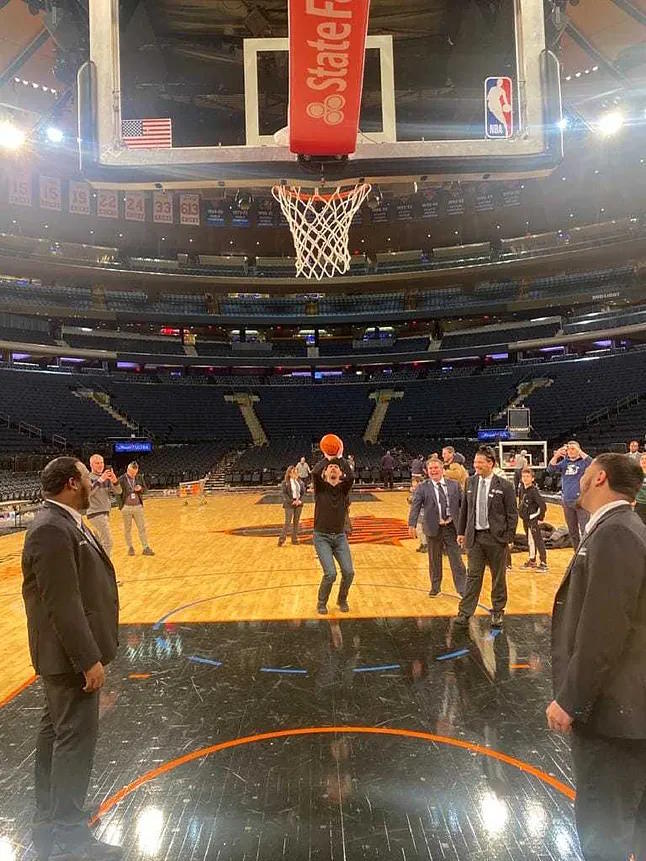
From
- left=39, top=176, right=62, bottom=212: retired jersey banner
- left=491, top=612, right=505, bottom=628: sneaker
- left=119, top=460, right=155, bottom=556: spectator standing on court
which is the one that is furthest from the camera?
left=39, top=176, right=62, bottom=212: retired jersey banner

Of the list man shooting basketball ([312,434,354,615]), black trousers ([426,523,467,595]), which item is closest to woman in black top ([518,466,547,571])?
black trousers ([426,523,467,595])

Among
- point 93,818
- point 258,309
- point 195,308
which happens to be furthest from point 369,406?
point 93,818

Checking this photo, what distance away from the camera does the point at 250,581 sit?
28.6 ft

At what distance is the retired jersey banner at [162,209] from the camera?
87.6ft

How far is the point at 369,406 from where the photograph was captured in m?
38.6

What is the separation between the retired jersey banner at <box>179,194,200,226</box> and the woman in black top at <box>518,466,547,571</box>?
74.4 ft

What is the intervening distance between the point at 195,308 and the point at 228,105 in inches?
1332

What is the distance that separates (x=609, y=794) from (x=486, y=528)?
394 cm

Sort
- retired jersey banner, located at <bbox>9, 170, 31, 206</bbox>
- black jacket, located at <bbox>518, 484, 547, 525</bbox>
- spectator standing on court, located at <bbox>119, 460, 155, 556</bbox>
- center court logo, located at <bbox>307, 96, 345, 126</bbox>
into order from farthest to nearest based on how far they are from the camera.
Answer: retired jersey banner, located at <bbox>9, 170, 31, 206</bbox>, spectator standing on court, located at <bbox>119, 460, 155, 556</bbox>, black jacket, located at <bbox>518, 484, 547, 525</bbox>, center court logo, located at <bbox>307, 96, 345, 126</bbox>

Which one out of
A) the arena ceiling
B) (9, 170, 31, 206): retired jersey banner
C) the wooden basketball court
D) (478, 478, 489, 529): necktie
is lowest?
the wooden basketball court

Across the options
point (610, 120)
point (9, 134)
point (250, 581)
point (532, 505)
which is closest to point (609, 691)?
point (532, 505)

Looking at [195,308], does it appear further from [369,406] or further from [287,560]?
[287,560]

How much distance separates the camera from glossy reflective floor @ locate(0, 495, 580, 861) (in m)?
2.78

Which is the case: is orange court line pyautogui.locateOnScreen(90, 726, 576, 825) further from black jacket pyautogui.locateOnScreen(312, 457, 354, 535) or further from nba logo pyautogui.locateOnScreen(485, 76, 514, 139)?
nba logo pyautogui.locateOnScreen(485, 76, 514, 139)
